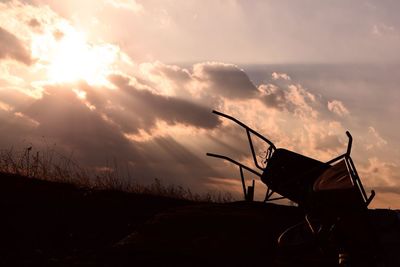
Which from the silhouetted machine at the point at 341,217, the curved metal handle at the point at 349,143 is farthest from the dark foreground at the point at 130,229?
the curved metal handle at the point at 349,143

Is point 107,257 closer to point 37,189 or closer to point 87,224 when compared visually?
point 87,224

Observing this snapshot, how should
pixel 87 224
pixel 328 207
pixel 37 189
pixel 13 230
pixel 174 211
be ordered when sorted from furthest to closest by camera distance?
pixel 37 189, pixel 87 224, pixel 13 230, pixel 174 211, pixel 328 207

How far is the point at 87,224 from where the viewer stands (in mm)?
9852

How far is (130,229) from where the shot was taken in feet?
31.6

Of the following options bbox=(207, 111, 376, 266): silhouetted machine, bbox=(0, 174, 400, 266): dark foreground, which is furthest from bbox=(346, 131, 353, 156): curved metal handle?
bbox=(0, 174, 400, 266): dark foreground

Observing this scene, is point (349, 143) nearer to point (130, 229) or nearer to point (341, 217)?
point (341, 217)

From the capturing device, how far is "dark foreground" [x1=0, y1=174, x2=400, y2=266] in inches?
247

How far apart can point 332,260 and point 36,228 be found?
5612 mm

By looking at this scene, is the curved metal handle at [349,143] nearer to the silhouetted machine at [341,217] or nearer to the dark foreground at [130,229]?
the silhouetted machine at [341,217]

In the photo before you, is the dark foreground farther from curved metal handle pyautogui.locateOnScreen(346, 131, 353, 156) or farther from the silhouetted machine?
curved metal handle pyautogui.locateOnScreen(346, 131, 353, 156)

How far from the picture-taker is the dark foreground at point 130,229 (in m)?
6.28

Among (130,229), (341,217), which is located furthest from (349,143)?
(130,229)

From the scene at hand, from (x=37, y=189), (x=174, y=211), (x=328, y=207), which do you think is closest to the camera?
(x=328, y=207)

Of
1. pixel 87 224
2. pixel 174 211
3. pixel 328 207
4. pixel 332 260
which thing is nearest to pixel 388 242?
pixel 332 260
